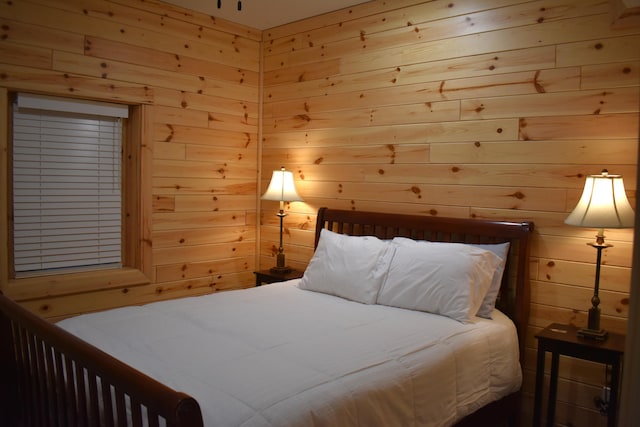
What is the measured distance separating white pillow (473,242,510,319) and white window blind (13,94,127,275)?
2.59m

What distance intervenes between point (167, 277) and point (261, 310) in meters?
1.40

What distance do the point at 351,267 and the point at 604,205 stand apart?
1406mm

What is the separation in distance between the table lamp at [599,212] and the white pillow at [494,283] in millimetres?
434

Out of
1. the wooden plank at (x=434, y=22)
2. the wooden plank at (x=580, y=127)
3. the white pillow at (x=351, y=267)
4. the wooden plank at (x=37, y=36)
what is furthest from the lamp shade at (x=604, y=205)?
the wooden plank at (x=37, y=36)

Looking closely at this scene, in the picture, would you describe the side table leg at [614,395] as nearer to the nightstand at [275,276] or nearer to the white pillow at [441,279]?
the white pillow at [441,279]

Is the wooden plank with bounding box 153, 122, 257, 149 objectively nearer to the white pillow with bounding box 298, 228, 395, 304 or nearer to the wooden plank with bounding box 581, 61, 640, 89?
the white pillow with bounding box 298, 228, 395, 304

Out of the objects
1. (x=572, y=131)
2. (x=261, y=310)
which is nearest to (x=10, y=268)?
(x=261, y=310)

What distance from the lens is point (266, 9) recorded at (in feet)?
12.7

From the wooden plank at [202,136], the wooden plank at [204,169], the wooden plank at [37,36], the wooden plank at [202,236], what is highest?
the wooden plank at [37,36]

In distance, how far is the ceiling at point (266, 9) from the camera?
3723 millimetres

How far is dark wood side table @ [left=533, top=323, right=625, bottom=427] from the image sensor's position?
2.34m

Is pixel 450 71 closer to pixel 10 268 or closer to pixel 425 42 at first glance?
pixel 425 42

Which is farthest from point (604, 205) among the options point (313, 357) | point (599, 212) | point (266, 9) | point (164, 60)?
point (164, 60)

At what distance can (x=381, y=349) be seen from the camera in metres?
2.20
